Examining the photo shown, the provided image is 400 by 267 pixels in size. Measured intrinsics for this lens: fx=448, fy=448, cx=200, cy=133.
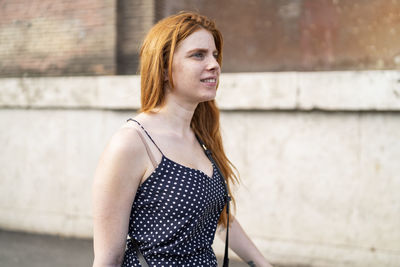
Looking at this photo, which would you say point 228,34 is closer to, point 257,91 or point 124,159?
point 257,91

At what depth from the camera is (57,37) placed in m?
6.48

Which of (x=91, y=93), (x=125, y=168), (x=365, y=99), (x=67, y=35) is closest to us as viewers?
(x=125, y=168)

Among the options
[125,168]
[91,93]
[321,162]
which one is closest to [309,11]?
[321,162]

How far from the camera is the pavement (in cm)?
517

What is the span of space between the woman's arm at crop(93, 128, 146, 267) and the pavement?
11.8 ft

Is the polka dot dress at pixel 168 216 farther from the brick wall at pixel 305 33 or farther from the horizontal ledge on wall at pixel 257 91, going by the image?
the brick wall at pixel 305 33

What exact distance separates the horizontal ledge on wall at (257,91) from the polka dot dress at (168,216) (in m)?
3.29

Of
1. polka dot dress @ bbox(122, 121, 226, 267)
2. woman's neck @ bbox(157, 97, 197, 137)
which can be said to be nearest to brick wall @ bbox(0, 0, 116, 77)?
woman's neck @ bbox(157, 97, 197, 137)

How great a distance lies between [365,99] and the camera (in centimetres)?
468

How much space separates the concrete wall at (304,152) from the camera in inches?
186

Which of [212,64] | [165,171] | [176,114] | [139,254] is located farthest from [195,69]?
[139,254]

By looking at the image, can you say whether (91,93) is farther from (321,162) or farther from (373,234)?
(373,234)

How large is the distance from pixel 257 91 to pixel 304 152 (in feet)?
2.85

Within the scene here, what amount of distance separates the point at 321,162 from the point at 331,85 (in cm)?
85
